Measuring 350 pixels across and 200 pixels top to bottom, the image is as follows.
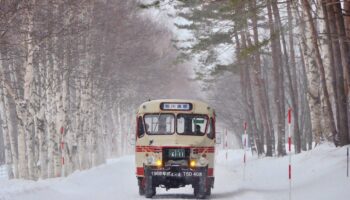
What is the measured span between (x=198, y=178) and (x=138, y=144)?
191 centimetres

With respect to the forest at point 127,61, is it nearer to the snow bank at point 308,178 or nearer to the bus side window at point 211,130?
the snow bank at point 308,178

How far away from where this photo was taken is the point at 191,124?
18.6 m

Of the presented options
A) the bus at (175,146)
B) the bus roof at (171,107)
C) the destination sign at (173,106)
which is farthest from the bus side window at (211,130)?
the destination sign at (173,106)

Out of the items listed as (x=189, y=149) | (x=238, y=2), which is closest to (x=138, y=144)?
(x=189, y=149)

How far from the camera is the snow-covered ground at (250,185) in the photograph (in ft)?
55.6

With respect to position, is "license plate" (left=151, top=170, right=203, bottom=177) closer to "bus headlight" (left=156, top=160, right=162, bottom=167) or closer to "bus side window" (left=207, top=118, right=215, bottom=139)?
"bus headlight" (left=156, top=160, right=162, bottom=167)

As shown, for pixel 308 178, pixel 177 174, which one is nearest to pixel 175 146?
pixel 177 174

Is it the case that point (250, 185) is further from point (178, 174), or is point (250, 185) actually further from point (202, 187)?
point (178, 174)

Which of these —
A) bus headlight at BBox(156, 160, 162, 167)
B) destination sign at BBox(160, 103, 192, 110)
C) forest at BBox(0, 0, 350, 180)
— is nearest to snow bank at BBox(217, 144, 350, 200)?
forest at BBox(0, 0, 350, 180)

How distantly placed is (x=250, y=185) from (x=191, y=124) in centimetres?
510

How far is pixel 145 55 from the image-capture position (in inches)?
1861

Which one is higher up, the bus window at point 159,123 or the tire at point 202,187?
the bus window at point 159,123

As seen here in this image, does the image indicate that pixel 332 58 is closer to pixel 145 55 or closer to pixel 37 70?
pixel 37 70

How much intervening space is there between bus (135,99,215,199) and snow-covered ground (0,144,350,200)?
2.32 ft
